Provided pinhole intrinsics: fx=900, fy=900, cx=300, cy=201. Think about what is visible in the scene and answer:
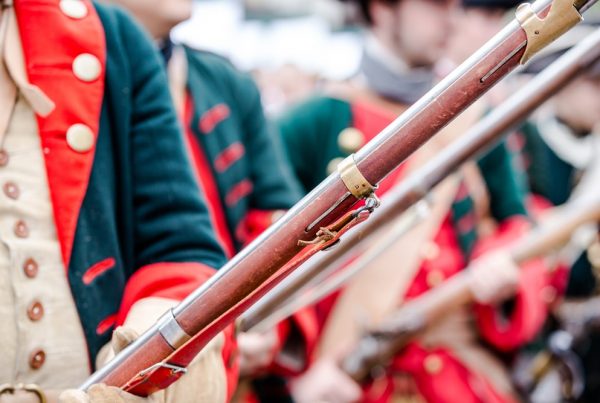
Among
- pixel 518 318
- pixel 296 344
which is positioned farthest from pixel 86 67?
pixel 518 318

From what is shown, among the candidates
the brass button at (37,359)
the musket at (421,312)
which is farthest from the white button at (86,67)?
the musket at (421,312)

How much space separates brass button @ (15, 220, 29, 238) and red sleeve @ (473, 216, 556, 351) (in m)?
1.74

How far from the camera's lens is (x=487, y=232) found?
289 centimetres

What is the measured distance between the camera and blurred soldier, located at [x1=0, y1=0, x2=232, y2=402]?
3.96ft

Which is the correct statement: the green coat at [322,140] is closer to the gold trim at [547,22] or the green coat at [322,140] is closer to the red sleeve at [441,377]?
the red sleeve at [441,377]

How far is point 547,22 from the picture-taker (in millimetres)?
993

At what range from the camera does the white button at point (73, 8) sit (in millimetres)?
1314

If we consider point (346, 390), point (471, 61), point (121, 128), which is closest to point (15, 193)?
point (121, 128)

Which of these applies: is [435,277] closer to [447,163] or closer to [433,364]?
[433,364]

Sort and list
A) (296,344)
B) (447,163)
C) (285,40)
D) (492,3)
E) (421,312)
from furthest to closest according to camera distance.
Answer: (285,40) → (492,3) → (421,312) → (296,344) → (447,163)

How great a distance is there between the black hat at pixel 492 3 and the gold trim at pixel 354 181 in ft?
8.36

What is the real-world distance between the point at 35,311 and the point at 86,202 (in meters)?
0.17

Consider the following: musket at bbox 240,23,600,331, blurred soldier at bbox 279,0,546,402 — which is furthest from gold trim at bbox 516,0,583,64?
blurred soldier at bbox 279,0,546,402

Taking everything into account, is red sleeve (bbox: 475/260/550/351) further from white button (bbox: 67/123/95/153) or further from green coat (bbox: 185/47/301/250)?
white button (bbox: 67/123/95/153)
